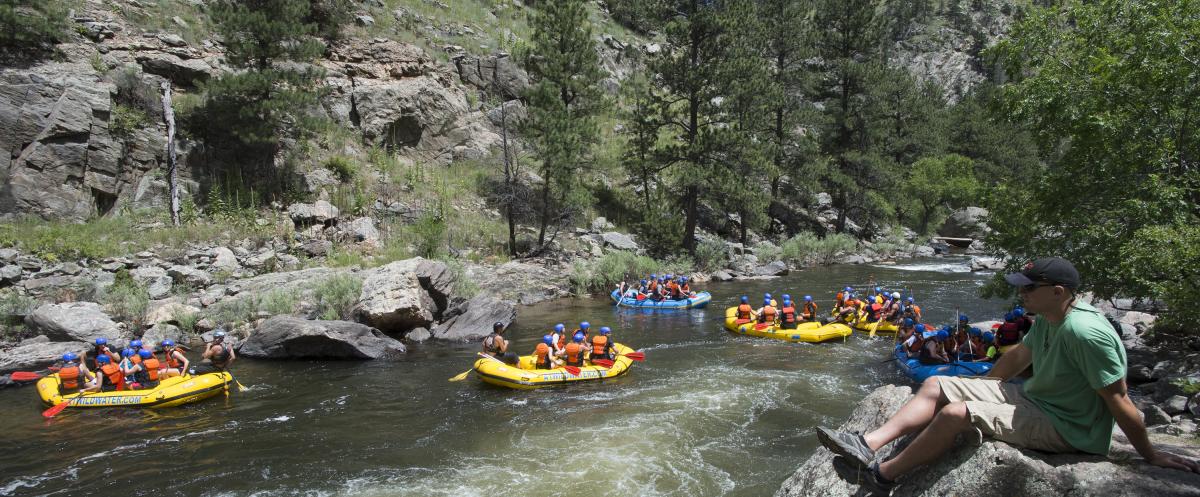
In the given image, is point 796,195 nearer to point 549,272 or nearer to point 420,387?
point 549,272

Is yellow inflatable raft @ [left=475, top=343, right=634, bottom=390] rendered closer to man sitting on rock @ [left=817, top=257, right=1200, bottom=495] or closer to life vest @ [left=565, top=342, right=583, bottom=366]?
life vest @ [left=565, top=342, right=583, bottom=366]

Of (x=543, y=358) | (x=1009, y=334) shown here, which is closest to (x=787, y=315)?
(x=1009, y=334)

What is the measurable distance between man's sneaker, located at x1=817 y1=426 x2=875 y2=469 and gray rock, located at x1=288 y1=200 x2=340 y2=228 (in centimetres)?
2108

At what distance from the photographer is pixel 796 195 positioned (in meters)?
32.5

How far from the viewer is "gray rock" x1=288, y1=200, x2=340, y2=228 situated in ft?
69.4

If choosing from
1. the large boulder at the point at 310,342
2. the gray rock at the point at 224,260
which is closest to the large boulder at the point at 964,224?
the large boulder at the point at 310,342

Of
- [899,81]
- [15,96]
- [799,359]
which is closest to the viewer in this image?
[799,359]

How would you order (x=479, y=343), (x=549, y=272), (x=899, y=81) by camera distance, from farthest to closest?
(x=899, y=81) < (x=549, y=272) < (x=479, y=343)

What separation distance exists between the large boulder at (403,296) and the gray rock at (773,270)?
14.2 m

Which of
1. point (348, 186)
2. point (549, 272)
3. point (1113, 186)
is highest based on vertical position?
point (348, 186)

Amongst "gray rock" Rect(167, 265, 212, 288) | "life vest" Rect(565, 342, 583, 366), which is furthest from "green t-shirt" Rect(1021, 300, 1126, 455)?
"gray rock" Rect(167, 265, 212, 288)

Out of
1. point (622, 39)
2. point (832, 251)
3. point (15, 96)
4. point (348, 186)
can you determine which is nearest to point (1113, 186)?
point (832, 251)

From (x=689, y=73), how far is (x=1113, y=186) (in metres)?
17.3

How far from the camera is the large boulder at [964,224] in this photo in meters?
39.2
